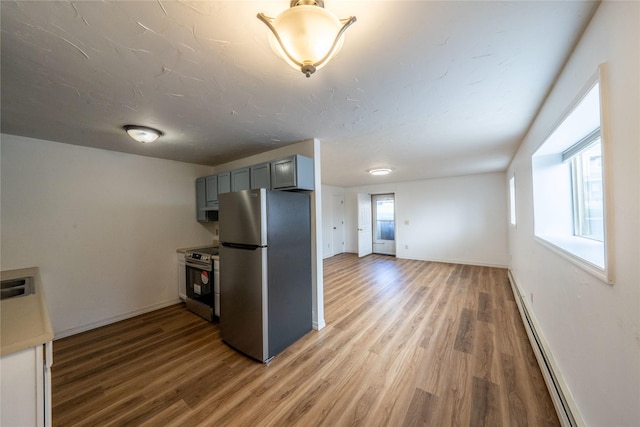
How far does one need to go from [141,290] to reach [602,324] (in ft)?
14.7

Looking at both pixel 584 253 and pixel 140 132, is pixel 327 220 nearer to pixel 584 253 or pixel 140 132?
pixel 140 132

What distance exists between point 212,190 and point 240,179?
2.40 ft

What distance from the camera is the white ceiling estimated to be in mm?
1001

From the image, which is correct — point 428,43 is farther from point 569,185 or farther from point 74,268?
point 74,268

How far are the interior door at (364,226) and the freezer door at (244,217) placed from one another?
15.5 ft

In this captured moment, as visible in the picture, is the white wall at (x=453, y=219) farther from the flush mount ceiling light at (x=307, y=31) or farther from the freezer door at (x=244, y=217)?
the flush mount ceiling light at (x=307, y=31)

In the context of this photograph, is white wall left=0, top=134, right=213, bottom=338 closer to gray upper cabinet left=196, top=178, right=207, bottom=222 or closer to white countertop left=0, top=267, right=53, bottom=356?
gray upper cabinet left=196, top=178, right=207, bottom=222

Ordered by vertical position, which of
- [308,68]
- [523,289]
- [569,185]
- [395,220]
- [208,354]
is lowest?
[208,354]

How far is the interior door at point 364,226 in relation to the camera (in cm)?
670

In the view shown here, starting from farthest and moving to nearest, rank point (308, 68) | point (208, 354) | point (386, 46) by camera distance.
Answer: point (208, 354), point (386, 46), point (308, 68)

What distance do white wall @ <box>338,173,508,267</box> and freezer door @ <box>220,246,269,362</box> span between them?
5.21 m

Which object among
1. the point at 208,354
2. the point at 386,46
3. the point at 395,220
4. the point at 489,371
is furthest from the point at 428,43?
the point at 395,220

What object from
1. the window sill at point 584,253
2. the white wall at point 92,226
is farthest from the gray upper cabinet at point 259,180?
the window sill at point 584,253

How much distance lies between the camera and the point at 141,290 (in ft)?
10.5
